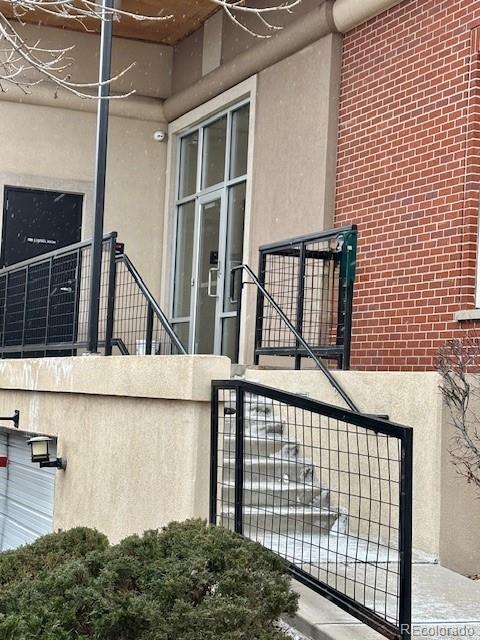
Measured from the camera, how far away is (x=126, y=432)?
26.2 feet

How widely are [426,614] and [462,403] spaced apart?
1.86m

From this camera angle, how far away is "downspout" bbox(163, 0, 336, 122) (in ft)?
36.1

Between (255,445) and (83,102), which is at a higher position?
(83,102)

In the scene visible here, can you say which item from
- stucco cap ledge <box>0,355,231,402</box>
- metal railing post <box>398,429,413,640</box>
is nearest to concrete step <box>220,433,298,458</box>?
stucco cap ledge <box>0,355,231,402</box>

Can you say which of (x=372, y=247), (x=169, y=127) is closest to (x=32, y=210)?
(x=169, y=127)

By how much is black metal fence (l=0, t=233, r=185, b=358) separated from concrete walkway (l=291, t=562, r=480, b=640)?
3136 mm

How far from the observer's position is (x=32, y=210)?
47.6 ft

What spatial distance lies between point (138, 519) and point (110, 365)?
1.31 metres

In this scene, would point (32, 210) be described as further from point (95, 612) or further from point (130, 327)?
A: point (95, 612)

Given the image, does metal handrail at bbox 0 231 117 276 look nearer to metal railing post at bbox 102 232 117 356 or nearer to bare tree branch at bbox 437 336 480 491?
metal railing post at bbox 102 232 117 356

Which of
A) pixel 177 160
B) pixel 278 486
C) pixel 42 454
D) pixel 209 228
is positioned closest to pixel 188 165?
pixel 177 160

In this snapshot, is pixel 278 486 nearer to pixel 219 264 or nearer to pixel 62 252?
pixel 62 252

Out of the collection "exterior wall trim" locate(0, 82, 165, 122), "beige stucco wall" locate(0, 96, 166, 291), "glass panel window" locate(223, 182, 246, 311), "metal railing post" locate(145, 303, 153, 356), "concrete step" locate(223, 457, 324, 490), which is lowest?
"concrete step" locate(223, 457, 324, 490)

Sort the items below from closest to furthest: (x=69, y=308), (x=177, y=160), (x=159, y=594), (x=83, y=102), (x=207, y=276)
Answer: (x=159, y=594) < (x=69, y=308) < (x=207, y=276) < (x=83, y=102) < (x=177, y=160)
